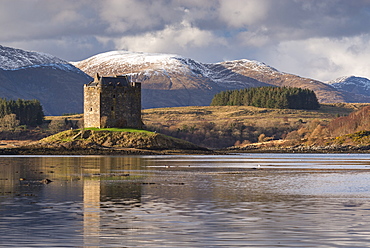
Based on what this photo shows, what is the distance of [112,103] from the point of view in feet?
479

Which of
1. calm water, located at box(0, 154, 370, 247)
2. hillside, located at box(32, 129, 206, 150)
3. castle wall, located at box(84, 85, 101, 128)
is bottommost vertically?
calm water, located at box(0, 154, 370, 247)

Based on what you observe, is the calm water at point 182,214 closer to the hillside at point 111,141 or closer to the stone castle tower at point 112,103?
the hillside at point 111,141

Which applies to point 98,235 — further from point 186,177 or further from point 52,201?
point 186,177

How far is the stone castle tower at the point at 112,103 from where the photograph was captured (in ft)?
479

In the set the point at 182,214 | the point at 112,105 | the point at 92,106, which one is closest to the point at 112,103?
the point at 112,105

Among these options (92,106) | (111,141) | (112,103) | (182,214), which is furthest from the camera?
(92,106)

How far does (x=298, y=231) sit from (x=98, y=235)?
24.3ft

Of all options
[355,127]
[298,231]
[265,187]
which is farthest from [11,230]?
[355,127]

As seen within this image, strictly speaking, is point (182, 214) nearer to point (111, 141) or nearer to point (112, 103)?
point (111, 141)

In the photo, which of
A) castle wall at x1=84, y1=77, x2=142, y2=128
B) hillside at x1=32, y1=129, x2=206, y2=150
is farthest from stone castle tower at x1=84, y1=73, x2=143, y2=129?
hillside at x1=32, y1=129, x2=206, y2=150

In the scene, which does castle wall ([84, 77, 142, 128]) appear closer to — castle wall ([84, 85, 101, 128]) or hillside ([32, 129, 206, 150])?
castle wall ([84, 85, 101, 128])

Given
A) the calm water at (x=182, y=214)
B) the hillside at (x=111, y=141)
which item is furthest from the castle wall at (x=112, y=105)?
the calm water at (x=182, y=214)

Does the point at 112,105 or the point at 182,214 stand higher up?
the point at 112,105

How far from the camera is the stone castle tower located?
14588 centimetres
